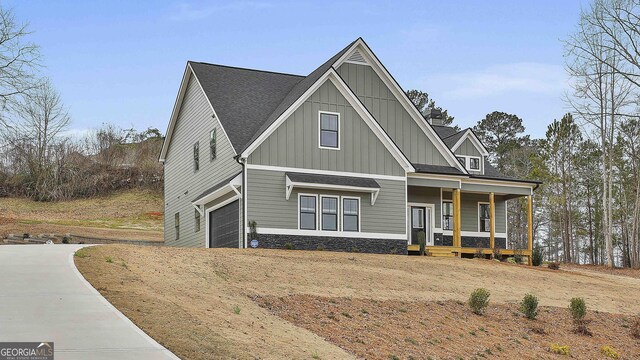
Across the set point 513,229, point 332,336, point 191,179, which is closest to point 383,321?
point 332,336

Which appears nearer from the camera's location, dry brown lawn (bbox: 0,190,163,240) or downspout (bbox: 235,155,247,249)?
downspout (bbox: 235,155,247,249)

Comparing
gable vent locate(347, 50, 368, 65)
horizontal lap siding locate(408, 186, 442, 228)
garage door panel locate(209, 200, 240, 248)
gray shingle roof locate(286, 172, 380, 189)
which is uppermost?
Answer: gable vent locate(347, 50, 368, 65)

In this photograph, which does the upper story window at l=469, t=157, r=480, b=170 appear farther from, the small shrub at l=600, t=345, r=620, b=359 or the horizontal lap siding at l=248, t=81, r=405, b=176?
the small shrub at l=600, t=345, r=620, b=359

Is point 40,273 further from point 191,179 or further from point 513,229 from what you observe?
point 513,229

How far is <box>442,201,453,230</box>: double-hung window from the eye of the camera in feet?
121

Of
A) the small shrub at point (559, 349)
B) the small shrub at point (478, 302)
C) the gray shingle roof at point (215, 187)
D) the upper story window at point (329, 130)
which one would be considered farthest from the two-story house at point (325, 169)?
the small shrub at point (559, 349)

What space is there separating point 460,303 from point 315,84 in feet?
39.3

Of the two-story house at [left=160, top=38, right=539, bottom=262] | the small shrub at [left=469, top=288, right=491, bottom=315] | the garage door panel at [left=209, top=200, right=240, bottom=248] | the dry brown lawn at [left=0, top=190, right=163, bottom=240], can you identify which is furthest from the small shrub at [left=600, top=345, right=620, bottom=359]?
the dry brown lawn at [left=0, top=190, right=163, bottom=240]

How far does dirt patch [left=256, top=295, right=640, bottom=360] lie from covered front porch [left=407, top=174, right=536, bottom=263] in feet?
39.3

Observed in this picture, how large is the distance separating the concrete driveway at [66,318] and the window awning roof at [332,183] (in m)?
11.8

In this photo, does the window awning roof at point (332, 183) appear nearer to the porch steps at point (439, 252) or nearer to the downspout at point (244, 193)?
the downspout at point (244, 193)

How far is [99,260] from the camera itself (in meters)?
19.9

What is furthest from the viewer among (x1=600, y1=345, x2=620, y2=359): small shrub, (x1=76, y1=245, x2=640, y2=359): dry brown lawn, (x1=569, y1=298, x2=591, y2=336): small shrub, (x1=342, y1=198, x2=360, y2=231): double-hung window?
(x1=342, y1=198, x2=360, y2=231): double-hung window

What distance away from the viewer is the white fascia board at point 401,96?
33781 mm
